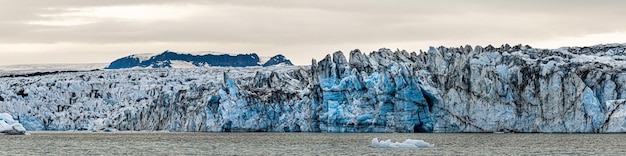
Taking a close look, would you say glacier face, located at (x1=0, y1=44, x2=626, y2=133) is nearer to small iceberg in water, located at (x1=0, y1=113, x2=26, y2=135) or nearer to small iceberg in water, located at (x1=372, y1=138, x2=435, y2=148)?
small iceberg in water, located at (x1=0, y1=113, x2=26, y2=135)

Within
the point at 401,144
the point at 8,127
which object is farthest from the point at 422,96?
the point at 8,127

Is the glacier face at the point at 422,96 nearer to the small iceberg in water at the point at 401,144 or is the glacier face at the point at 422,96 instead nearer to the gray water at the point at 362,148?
the gray water at the point at 362,148

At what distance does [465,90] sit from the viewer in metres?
68.6

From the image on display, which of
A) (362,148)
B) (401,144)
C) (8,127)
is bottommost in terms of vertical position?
(8,127)

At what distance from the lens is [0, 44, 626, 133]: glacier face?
64.7m

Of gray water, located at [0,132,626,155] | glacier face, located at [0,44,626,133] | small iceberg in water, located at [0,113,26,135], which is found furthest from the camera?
small iceberg in water, located at [0,113,26,135]

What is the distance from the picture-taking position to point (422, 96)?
69.8m

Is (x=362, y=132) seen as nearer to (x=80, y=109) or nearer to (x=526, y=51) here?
(x=526, y=51)

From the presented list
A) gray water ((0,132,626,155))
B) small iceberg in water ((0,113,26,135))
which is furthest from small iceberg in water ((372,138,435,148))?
small iceberg in water ((0,113,26,135))

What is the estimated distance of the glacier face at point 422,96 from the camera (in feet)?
212

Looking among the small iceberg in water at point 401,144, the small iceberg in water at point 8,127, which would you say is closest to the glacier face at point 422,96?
the small iceberg in water at point 8,127

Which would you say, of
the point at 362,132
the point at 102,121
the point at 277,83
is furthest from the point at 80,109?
the point at 362,132

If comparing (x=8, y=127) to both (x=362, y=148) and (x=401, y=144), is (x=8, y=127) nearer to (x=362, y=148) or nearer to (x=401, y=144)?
(x=362, y=148)

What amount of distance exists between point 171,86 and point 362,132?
41.0 m
